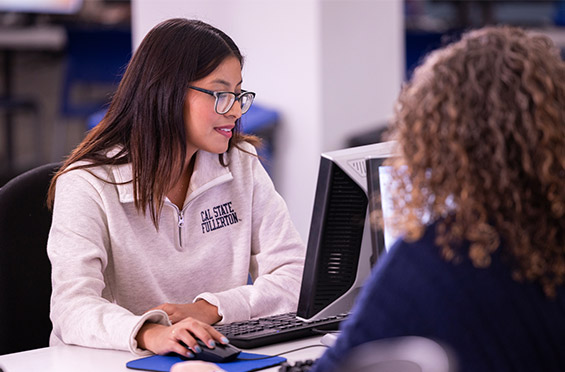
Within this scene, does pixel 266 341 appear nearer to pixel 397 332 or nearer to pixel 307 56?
pixel 397 332

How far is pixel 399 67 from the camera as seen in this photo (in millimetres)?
3773

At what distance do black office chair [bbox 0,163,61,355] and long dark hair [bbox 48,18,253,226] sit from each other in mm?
56

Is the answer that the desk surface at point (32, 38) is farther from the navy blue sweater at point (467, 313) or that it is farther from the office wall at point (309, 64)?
the navy blue sweater at point (467, 313)

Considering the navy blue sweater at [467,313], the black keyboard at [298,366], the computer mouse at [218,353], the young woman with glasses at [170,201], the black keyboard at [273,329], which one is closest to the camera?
the navy blue sweater at [467,313]

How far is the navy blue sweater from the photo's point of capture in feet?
2.85

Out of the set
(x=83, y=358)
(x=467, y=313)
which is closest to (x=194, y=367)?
(x=83, y=358)

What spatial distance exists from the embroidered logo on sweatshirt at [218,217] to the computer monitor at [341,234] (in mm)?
364

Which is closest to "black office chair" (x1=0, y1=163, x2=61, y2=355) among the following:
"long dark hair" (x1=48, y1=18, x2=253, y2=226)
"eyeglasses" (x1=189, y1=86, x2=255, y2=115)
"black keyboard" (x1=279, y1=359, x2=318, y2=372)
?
"long dark hair" (x1=48, y1=18, x2=253, y2=226)

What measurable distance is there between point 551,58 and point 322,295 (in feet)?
2.06

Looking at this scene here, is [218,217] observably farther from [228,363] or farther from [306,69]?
[306,69]

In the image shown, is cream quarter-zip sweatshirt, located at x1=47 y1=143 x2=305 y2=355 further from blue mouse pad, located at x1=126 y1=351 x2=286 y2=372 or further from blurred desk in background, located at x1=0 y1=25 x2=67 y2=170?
blurred desk in background, located at x1=0 y1=25 x2=67 y2=170

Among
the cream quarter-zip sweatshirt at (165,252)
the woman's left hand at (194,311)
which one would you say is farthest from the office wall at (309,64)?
the woman's left hand at (194,311)

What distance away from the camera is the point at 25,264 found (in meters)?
1.67

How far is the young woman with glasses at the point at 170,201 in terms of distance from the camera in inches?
61.7
